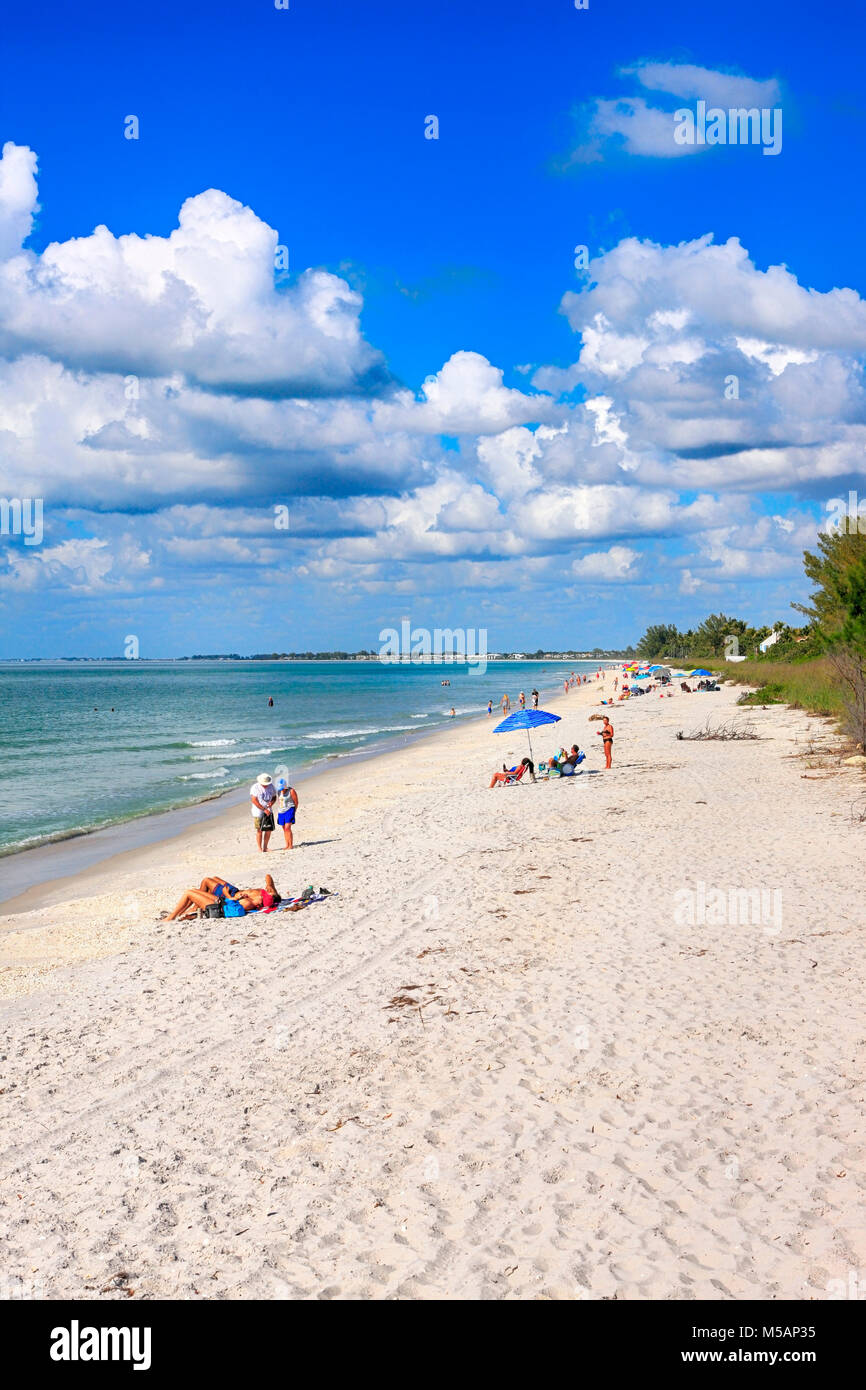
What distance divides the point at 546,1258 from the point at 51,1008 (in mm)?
6557

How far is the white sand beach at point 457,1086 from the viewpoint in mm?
4863

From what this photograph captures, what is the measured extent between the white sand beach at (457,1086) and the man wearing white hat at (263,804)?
3230mm

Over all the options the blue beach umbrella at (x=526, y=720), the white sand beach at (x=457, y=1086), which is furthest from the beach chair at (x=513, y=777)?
the white sand beach at (x=457, y=1086)

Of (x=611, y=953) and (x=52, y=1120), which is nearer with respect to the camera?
(x=52, y=1120)

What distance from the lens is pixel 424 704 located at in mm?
82750

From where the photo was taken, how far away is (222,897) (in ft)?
41.7

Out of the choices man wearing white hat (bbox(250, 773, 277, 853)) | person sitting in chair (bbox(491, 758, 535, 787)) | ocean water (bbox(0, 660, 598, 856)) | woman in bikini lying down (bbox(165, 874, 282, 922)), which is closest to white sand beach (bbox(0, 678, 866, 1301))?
woman in bikini lying down (bbox(165, 874, 282, 922))

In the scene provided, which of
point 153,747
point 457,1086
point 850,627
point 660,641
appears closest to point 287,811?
point 457,1086

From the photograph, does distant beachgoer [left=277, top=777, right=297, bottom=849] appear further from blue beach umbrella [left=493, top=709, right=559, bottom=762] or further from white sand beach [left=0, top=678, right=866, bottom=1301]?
blue beach umbrella [left=493, top=709, right=559, bottom=762]

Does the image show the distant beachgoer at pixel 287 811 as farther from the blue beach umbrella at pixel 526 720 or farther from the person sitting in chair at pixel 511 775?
the person sitting in chair at pixel 511 775

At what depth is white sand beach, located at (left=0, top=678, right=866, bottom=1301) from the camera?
4.86 metres
